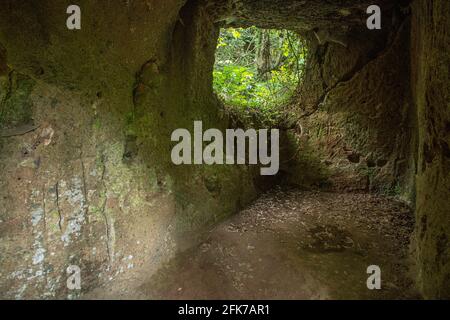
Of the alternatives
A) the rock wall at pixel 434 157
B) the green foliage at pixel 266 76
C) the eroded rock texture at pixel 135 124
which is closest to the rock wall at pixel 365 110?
the eroded rock texture at pixel 135 124

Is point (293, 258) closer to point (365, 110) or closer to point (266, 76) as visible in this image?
point (365, 110)

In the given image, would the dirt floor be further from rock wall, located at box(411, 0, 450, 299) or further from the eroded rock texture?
rock wall, located at box(411, 0, 450, 299)

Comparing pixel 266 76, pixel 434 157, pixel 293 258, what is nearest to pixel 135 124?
pixel 293 258

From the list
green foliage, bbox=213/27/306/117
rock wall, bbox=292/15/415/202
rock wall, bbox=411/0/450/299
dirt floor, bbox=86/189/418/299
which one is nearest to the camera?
rock wall, bbox=411/0/450/299

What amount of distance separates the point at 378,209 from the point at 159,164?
2780 mm

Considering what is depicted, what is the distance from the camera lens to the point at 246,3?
10.4 feet

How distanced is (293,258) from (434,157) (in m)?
1.44

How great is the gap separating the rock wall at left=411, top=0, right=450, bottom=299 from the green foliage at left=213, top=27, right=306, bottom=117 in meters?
2.43

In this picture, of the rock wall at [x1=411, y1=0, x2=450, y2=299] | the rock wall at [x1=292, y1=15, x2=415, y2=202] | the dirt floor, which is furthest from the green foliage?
the rock wall at [x1=411, y1=0, x2=450, y2=299]

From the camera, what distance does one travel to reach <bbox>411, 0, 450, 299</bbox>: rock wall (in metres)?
1.94

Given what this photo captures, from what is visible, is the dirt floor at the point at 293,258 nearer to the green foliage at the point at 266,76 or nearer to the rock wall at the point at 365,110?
the rock wall at the point at 365,110

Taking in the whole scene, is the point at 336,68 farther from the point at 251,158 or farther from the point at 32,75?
the point at 32,75

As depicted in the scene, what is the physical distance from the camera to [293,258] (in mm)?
2650

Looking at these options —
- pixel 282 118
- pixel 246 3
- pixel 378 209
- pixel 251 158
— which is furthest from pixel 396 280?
pixel 246 3
